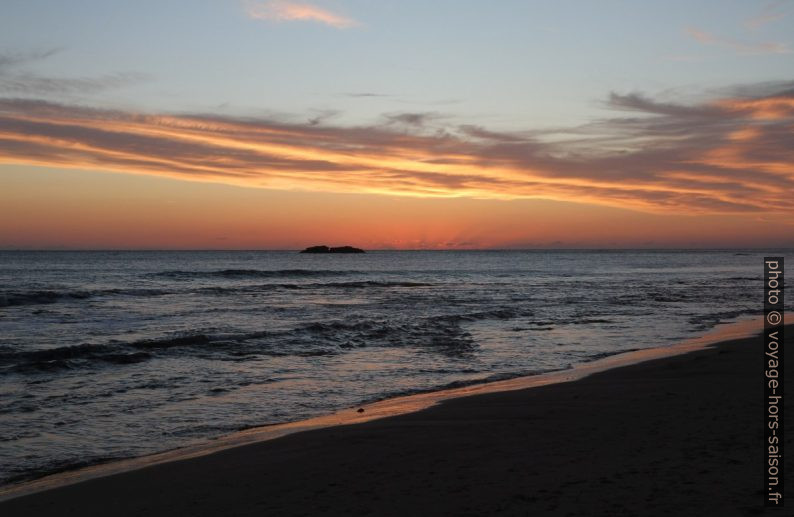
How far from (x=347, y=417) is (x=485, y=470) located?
3.58 m

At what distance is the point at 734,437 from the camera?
6840 mm

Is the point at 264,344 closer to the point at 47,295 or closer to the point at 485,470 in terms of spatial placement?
the point at 485,470

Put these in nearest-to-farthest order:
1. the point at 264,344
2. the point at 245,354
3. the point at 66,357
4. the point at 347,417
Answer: the point at 347,417
the point at 66,357
the point at 245,354
the point at 264,344

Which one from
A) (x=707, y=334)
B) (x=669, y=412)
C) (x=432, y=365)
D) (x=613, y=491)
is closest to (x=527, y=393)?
(x=669, y=412)

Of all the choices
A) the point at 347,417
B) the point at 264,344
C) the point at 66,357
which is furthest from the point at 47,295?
the point at 347,417

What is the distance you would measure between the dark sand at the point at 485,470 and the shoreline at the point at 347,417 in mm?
293

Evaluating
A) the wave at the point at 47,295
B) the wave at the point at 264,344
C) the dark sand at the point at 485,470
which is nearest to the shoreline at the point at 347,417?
the dark sand at the point at 485,470

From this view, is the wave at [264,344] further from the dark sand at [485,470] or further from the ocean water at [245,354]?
the dark sand at [485,470]

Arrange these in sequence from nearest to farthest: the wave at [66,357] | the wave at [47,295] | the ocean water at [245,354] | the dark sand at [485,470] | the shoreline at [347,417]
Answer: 1. the dark sand at [485,470]
2. the shoreline at [347,417]
3. the ocean water at [245,354]
4. the wave at [66,357]
5. the wave at [47,295]

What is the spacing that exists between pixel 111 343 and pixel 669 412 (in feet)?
45.6

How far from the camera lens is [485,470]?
6156 mm

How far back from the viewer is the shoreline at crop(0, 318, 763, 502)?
678 cm

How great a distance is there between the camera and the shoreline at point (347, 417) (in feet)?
22.2

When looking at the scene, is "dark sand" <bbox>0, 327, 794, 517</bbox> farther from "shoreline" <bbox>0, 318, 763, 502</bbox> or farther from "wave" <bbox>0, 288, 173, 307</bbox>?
"wave" <bbox>0, 288, 173, 307</bbox>
